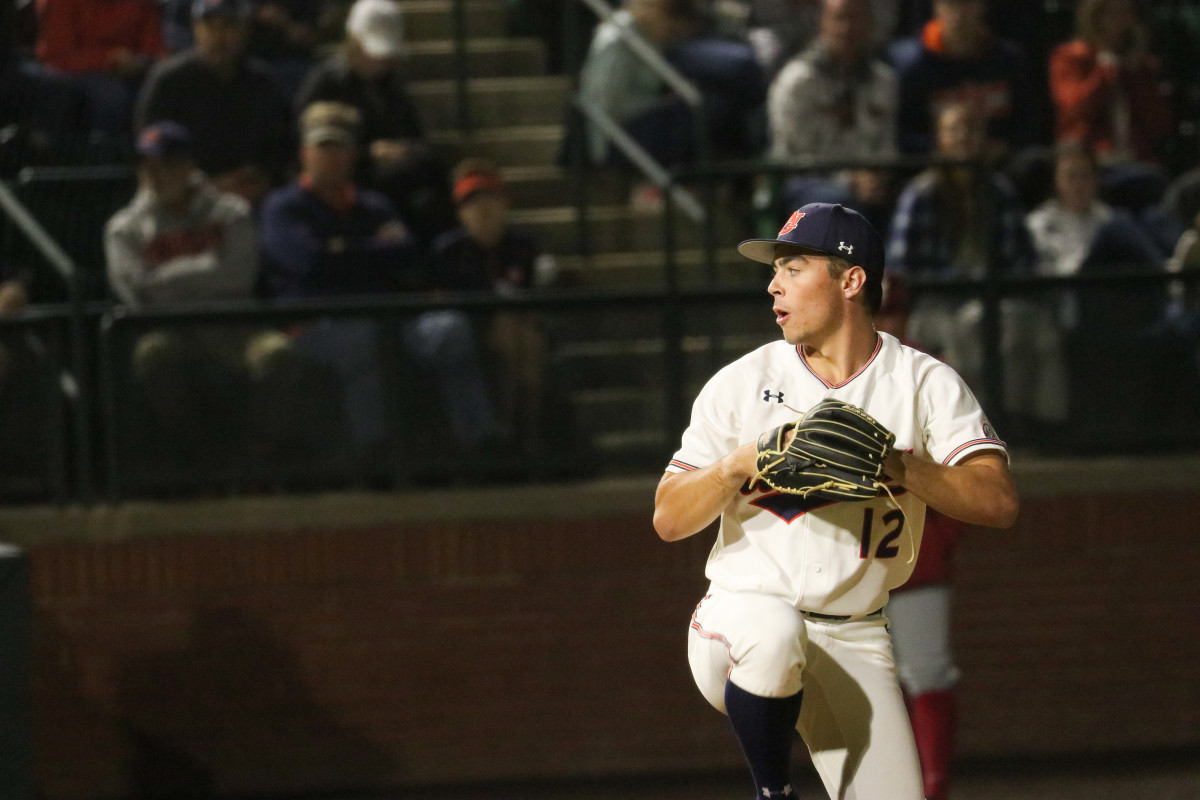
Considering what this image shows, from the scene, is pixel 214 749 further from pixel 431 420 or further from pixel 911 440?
pixel 911 440

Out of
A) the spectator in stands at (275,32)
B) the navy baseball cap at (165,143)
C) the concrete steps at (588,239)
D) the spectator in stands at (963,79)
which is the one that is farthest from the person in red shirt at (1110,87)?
the navy baseball cap at (165,143)

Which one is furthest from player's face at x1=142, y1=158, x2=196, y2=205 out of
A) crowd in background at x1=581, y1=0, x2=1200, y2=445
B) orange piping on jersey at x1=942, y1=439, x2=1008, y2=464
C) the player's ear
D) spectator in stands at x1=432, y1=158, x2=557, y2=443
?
orange piping on jersey at x1=942, y1=439, x2=1008, y2=464

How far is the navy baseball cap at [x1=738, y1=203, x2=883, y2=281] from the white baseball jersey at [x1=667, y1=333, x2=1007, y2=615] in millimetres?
245

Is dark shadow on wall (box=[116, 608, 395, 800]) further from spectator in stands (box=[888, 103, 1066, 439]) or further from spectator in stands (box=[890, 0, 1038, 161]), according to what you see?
spectator in stands (box=[890, 0, 1038, 161])

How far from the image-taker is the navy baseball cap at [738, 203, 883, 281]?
3549mm

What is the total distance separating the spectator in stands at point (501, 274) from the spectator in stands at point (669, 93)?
1111mm

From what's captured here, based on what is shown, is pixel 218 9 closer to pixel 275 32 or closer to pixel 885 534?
pixel 275 32

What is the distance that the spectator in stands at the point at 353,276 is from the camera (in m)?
6.81

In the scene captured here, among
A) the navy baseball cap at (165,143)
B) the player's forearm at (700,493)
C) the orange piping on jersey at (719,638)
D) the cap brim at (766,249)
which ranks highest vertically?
the navy baseball cap at (165,143)

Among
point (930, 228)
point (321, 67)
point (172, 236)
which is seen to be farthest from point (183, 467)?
point (930, 228)

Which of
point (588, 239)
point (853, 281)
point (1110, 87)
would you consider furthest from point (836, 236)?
point (1110, 87)

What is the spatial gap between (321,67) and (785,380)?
4854 mm

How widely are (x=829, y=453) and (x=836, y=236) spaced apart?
561 millimetres

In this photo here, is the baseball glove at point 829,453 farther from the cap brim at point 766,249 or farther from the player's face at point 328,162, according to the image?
A: the player's face at point 328,162
